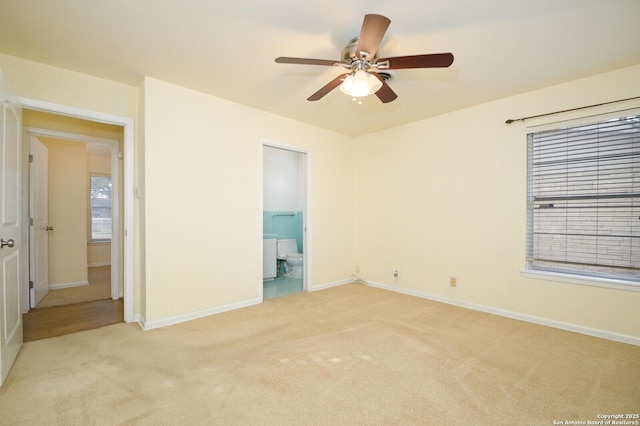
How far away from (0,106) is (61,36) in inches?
27.9

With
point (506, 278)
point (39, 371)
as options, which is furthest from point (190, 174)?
point (506, 278)

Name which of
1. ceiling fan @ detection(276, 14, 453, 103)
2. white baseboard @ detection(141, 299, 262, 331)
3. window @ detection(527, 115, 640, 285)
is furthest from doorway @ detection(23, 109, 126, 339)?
window @ detection(527, 115, 640, 285)

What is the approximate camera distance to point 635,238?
2.59 m

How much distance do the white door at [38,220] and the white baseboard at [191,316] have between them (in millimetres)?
1887

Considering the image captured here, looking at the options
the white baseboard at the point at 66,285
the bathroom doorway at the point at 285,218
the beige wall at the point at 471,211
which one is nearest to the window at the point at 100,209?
the white baseboard at the point at 66,285

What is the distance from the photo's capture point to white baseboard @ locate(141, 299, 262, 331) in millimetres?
2840

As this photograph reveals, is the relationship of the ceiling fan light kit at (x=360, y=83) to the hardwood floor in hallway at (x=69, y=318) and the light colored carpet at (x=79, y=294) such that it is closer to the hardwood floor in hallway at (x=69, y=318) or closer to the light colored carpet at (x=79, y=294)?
the hardwood floor in hallway at (x=69, y=318)

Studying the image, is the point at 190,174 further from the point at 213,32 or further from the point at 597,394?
the point at 597,394

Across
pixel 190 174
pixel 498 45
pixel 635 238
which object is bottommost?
pixel 635 238

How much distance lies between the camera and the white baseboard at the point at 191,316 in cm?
284

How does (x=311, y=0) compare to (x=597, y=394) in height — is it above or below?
above

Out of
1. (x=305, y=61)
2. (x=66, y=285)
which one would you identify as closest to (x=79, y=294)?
(x=66, y=285)

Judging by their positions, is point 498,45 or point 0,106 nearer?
point 0,106

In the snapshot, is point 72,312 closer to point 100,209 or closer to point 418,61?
point 100,209
